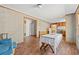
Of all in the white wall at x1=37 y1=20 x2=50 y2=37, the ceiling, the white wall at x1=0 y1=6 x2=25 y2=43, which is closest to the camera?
the ceiling

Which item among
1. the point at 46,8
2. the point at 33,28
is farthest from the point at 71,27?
the point at 33,28

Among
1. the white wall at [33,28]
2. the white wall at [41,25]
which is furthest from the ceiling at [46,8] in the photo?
the white wall at [33,28]

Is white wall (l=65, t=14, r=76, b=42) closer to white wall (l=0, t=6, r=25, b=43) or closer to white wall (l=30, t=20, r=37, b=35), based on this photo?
white wall (l=0, t=6, r=25, b=43)

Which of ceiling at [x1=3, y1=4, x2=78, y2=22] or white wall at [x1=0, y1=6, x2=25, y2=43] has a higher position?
ceiling at [x1=3, y1=4, x2=78, y2=22]

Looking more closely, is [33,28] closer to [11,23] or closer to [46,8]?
[11,23]

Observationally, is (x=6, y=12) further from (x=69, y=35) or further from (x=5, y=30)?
(x=69, y=35)

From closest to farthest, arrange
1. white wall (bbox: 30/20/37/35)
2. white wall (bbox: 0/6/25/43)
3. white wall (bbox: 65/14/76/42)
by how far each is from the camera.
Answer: white wall (bbox: 0/6/25/43), white wall (bbox: 65/14/76/42), white wall (bbox: 30/20/37/35)

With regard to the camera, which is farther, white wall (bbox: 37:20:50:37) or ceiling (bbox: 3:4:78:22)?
white wall (bbox: 37:20:50:37)

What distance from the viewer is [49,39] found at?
3143mm

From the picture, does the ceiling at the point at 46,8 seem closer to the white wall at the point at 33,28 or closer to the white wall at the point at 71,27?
the white wall at the point at 71,27

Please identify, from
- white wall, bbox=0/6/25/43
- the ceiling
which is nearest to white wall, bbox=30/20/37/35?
white wall, bbox=0/6/25/43

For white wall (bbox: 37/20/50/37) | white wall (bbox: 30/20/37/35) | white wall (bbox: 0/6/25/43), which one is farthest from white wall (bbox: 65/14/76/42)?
white wall (bbox: 30/20/37/35)

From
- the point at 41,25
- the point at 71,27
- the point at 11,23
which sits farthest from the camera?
the point at 41,25

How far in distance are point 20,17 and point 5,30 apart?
1208 mm
